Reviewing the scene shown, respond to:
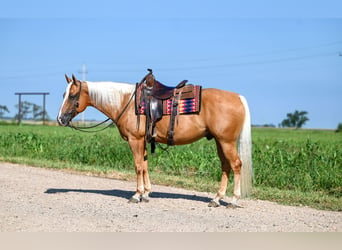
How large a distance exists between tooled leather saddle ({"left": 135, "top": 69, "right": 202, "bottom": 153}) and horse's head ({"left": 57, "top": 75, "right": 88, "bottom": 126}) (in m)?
1.19

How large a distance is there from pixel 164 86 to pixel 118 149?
8.42 meters

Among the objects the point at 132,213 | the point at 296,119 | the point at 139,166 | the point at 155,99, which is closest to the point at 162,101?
the point at 155,99

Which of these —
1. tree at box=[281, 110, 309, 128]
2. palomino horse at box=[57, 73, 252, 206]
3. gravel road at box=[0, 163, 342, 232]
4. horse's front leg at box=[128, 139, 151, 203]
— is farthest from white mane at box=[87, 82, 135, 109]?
tree at box=[281, 110, 309, 128]

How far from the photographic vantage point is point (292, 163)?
1362 centimetres

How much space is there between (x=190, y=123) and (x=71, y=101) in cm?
250

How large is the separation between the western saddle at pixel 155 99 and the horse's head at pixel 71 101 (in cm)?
120

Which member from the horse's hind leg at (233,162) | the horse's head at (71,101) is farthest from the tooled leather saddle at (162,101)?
the horse's head at (71,101)

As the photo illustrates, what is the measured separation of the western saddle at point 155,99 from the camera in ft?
29.2

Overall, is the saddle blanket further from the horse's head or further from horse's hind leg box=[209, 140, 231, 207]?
the horse's head

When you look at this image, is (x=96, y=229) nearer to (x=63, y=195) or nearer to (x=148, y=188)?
(x=148, y=188)

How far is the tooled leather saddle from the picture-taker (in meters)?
8.81

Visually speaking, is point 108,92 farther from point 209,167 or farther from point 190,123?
point 209,167

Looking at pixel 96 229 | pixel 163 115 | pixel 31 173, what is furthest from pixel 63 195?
pixel 31 173

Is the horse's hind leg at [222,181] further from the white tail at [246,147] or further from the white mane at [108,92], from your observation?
the white mane at [108,92]
